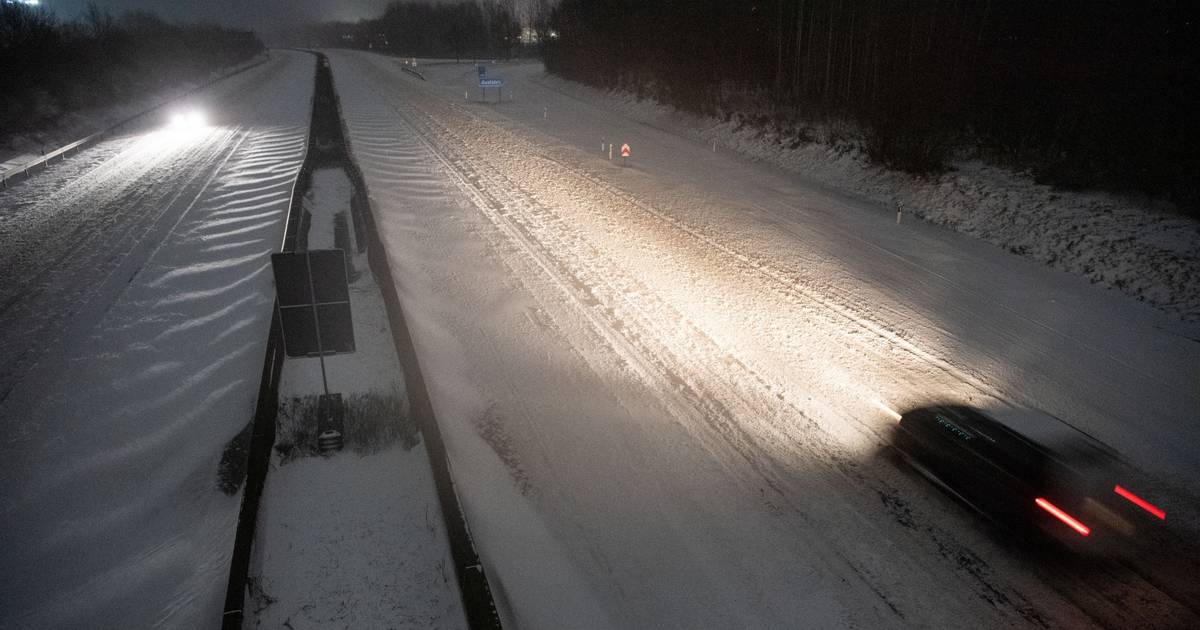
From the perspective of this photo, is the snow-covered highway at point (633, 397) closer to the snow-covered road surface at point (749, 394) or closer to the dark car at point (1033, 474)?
the snow-covered road surface at point (749, 394)

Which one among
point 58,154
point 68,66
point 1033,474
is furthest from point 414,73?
point 1033,474

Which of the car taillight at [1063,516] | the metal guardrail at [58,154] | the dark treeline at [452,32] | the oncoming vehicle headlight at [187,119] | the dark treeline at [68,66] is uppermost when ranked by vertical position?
the dark treeline at [452,32]

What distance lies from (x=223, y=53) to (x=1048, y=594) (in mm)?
93729

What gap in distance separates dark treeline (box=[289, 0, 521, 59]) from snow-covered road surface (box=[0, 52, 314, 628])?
83.6 metres

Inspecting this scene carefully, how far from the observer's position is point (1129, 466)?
6.93 metres

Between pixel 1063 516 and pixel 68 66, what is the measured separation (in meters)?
45.9

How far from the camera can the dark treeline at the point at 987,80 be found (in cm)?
1381

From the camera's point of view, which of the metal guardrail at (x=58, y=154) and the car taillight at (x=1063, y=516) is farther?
the metal guardrail at (x=58, y=154)

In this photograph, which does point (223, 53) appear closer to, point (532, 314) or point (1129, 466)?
point (532, 314)

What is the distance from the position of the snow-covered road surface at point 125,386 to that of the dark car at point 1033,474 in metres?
7.29

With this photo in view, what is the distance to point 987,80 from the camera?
17.9 m

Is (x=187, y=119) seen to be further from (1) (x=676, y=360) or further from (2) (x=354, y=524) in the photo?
(2) (x=354, y=524)

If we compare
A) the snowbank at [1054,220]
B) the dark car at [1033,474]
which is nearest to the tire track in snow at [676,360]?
the dark car at [1033,474]

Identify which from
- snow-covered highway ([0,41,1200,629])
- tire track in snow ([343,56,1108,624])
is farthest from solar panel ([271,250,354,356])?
tire track in snow ([343,56,1108,624])
